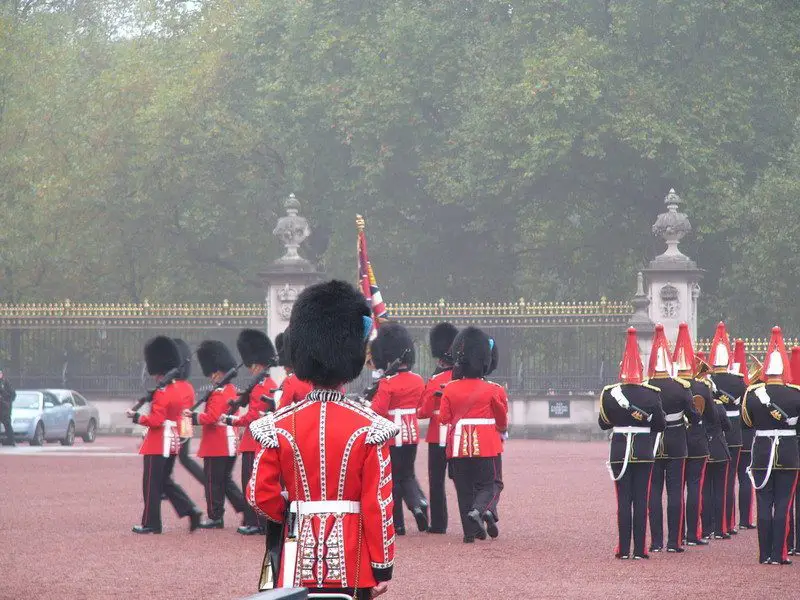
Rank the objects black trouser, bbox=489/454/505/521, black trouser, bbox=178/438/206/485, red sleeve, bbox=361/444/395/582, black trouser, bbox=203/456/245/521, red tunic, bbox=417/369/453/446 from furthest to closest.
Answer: black trouser, bbox=178/438/206/485 < black trouser, bbox=203/456/245/521 < red tunic, bbox=417/369/453/446 < black trouser, bbox=489/454/505/521 < red sleeve, bbox=361/444/395/582

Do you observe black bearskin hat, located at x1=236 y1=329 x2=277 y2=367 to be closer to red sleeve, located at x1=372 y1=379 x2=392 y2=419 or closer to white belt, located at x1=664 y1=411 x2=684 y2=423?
red sleeve, located at x1=372 y1=379 x2=392 y2=419

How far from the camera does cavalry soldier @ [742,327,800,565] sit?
11859 mm

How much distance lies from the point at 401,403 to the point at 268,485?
7567mm

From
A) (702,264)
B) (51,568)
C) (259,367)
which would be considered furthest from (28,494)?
(702,264)

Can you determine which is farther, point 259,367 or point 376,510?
point 259,367

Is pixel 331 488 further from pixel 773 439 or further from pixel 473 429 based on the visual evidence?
pixel 473 429

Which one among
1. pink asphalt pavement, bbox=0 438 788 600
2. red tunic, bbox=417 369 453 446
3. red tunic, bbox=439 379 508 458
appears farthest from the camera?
red tunic, bbox=417 369 453 446

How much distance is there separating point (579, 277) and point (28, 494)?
21418 mm

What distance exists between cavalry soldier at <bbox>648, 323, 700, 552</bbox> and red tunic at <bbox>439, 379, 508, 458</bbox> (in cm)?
133

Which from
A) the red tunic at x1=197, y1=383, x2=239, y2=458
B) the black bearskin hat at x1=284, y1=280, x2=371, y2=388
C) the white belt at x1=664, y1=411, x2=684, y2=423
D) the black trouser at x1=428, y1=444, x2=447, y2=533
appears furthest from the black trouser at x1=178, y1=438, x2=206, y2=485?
the black bearskin hat at x1=284, y1=280, x2=371, y2=388

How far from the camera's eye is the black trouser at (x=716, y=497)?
1388 cm

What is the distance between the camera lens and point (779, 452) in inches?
467

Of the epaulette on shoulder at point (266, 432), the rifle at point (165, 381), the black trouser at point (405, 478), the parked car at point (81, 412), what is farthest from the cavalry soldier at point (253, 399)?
the parked car at point (81, 412)

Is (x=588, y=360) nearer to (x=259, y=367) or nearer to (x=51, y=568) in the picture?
(x=259, y=367)
